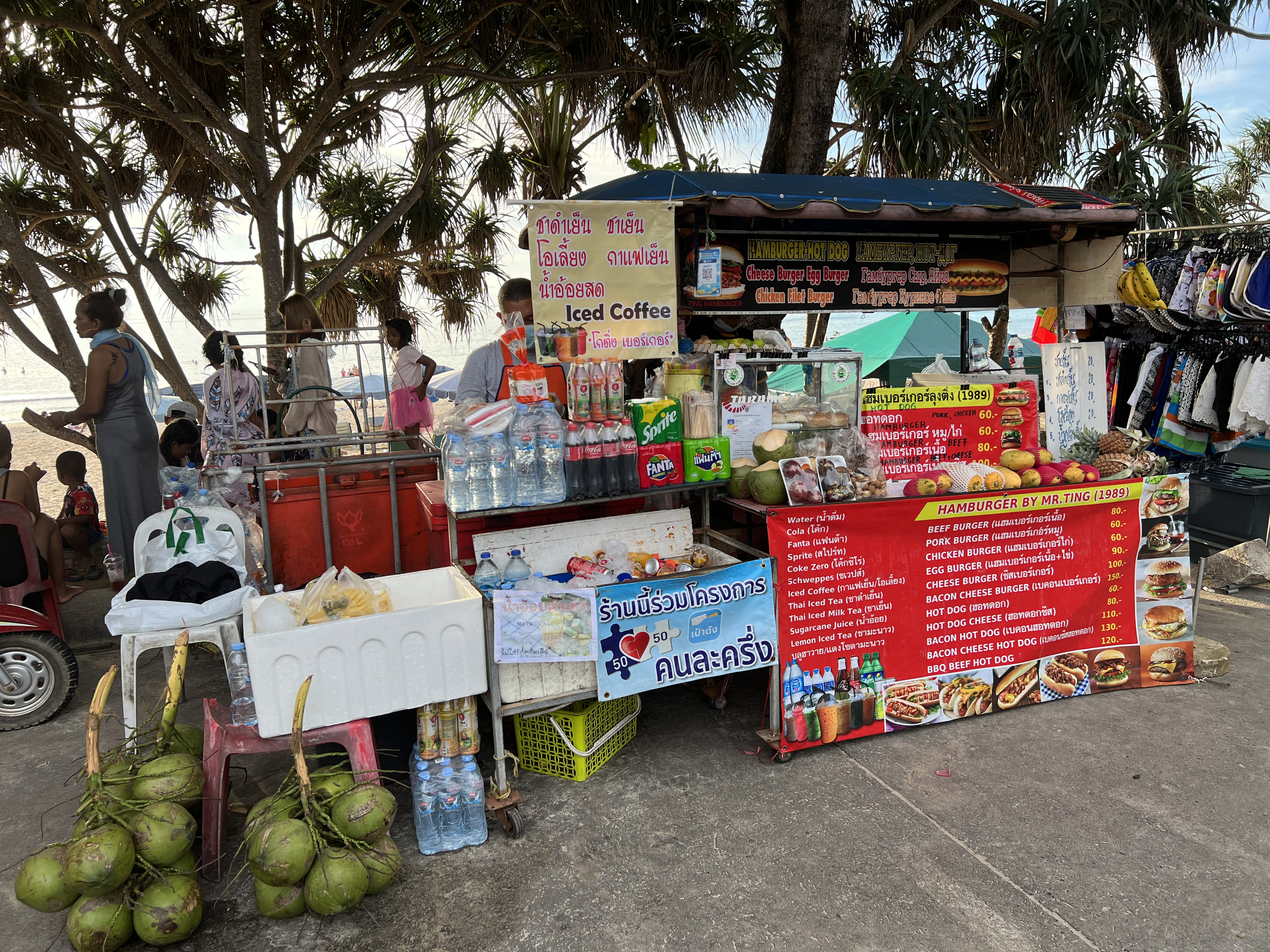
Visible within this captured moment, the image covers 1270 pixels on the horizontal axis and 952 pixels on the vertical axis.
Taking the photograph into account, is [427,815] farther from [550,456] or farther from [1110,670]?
[1110,670]

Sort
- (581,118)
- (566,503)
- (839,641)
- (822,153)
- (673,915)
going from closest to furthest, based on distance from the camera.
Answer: (673,915) < (566,503) < (839,641) < (822,153) < (581,118)

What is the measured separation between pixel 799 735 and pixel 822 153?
557cm

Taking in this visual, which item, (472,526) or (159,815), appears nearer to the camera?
(159,815)

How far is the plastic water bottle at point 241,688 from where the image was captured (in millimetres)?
2896

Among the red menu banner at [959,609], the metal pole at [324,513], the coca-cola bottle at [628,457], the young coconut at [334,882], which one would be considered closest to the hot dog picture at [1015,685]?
the red menu banner at [959,609]

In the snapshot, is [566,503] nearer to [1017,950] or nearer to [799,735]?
[799,735]

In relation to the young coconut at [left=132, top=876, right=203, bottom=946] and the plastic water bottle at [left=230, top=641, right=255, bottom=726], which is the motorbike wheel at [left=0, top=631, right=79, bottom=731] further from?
the young coconut at [left=132, top=876, right=203, bottom=946]

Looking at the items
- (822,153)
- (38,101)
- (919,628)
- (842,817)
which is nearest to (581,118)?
(822,153)

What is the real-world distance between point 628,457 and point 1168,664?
3.21 meters

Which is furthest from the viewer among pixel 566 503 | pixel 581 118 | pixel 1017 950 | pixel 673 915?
pixel 581 118

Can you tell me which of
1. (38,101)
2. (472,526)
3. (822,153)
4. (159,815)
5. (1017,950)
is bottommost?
(1017,950)

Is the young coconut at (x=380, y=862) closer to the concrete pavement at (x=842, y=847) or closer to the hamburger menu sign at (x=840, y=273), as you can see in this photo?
the concrete pavement at (x=842, y=847)

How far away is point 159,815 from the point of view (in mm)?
2398

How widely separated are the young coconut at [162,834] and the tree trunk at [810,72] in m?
6.55
